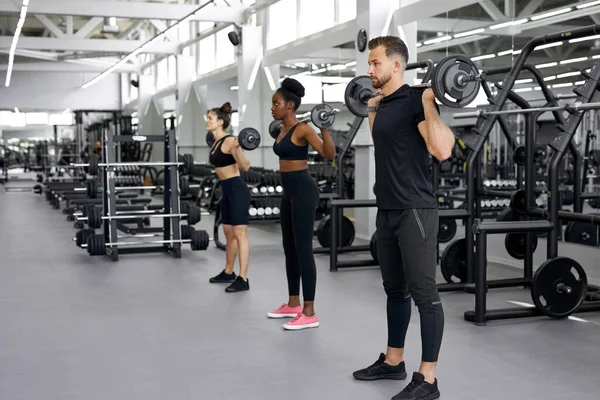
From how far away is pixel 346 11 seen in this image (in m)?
8.91

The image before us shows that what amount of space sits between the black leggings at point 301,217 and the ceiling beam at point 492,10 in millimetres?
3257

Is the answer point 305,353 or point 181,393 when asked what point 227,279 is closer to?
point 305,353

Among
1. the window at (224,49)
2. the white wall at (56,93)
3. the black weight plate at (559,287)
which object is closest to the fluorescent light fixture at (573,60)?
the black weight plate at (559,287)

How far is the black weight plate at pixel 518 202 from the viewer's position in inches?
200

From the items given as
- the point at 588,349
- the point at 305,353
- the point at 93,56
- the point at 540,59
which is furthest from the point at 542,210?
the point at 93,56

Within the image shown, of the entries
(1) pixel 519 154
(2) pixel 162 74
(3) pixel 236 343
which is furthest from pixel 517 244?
(2) pixel 162 74

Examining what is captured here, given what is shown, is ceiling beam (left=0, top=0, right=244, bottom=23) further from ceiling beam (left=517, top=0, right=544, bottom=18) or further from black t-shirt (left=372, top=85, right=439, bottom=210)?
black t-shirt (left=372, top=85, right=439, bottom=210)

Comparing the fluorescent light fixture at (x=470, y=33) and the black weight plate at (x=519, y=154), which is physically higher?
the fluorescent light fixture at (x=470, y=33)

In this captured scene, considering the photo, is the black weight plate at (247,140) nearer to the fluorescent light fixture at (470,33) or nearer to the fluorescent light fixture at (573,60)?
the fluorescent light fixture at (573,60)

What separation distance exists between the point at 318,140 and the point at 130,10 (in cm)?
857

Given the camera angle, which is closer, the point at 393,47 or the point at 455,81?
the point at 455,81

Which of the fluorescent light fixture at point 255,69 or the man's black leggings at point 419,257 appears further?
the fluorescent light fixture at point 255,69

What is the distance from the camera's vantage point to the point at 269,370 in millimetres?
3285

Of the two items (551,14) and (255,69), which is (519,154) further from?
(255,69)
